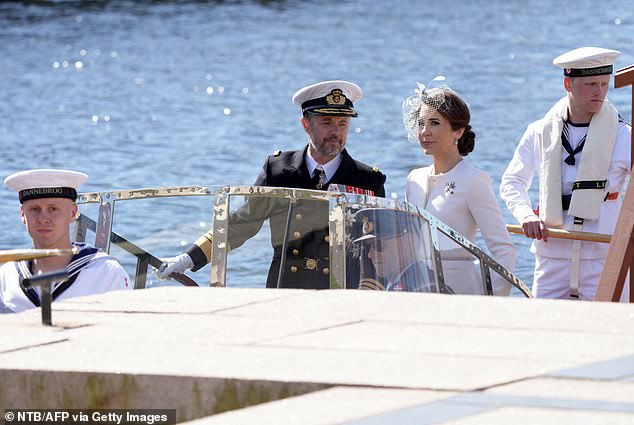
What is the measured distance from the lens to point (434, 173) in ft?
24.7

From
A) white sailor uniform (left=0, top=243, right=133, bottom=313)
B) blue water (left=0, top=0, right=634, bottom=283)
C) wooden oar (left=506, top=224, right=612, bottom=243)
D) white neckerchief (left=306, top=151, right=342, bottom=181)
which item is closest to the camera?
white sailor uniform (left=0, top=243, right=133, bottom=313)

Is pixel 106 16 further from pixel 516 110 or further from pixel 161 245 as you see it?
pixel 161 245

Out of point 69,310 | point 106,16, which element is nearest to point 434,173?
point 69,310

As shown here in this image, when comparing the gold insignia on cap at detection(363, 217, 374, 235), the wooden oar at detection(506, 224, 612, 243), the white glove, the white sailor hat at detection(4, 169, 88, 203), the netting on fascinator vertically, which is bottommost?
the white glove

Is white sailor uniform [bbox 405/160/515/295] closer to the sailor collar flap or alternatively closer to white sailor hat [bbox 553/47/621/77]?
the sailor collar flap

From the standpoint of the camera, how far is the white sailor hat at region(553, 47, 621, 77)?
751 cm

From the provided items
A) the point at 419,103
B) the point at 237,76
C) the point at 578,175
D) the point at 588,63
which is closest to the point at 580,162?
the point at 578,175

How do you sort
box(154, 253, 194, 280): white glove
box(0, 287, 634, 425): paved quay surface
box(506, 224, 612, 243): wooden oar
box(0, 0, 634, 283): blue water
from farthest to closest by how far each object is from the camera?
box(0, 0, 634, 283): blue water
box(506, 224, 612, 243): wooden oar
box(154, 253, 194, 280): white glove
box(0, 287, 634, 425): paved quay surface

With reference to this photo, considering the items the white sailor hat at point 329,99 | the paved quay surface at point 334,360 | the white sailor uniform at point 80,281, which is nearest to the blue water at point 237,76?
the white sailor uniform at point 80,281

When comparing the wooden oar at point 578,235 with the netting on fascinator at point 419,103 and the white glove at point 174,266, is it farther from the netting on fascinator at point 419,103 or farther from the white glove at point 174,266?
the white glove at point 174,266

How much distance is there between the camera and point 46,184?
6.61m

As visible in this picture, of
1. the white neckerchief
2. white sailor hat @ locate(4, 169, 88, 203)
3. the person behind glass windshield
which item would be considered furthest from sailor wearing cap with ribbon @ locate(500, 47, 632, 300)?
white sailor hat @ locate(4, 169, 88, 203)

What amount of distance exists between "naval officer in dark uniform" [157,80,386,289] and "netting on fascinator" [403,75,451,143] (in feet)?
0.87

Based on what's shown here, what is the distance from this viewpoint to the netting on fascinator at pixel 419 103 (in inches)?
295
